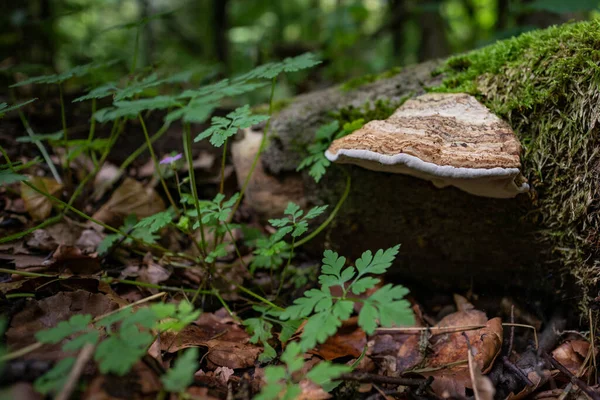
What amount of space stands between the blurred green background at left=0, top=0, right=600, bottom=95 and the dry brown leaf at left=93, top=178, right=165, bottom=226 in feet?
3.46

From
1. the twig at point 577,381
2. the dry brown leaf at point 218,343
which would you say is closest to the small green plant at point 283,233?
the dry brown leaf at point 218,343

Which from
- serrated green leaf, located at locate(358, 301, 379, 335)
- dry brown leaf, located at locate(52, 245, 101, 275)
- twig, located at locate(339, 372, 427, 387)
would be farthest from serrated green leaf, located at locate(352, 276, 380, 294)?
dry brown leaf, located at locate(52, 245, 101, 275)

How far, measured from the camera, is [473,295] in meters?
2.99

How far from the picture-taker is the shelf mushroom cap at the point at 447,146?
2.01 metres

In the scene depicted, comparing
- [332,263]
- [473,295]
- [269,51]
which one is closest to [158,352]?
[332,263]

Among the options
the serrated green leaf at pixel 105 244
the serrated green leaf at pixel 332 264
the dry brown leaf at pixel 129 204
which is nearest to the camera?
the serrated green leaf at pixel 332 264

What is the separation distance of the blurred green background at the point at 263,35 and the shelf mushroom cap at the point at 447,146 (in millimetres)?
1873

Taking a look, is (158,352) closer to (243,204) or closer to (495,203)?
(243,204)

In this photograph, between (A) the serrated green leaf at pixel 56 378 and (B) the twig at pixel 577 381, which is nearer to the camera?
(A) the serrated green leaf at pixel 56 378

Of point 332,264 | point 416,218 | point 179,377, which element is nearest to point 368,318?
point 332,264

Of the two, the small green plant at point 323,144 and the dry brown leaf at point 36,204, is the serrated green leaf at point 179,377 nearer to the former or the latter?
the small green plant at point 323,144

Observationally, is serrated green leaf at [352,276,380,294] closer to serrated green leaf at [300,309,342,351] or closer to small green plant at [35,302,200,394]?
serrated green leaf at [300,309,342,351]

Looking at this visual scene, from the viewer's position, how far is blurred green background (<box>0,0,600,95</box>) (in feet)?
16.5

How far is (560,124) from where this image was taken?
95.0 inches
